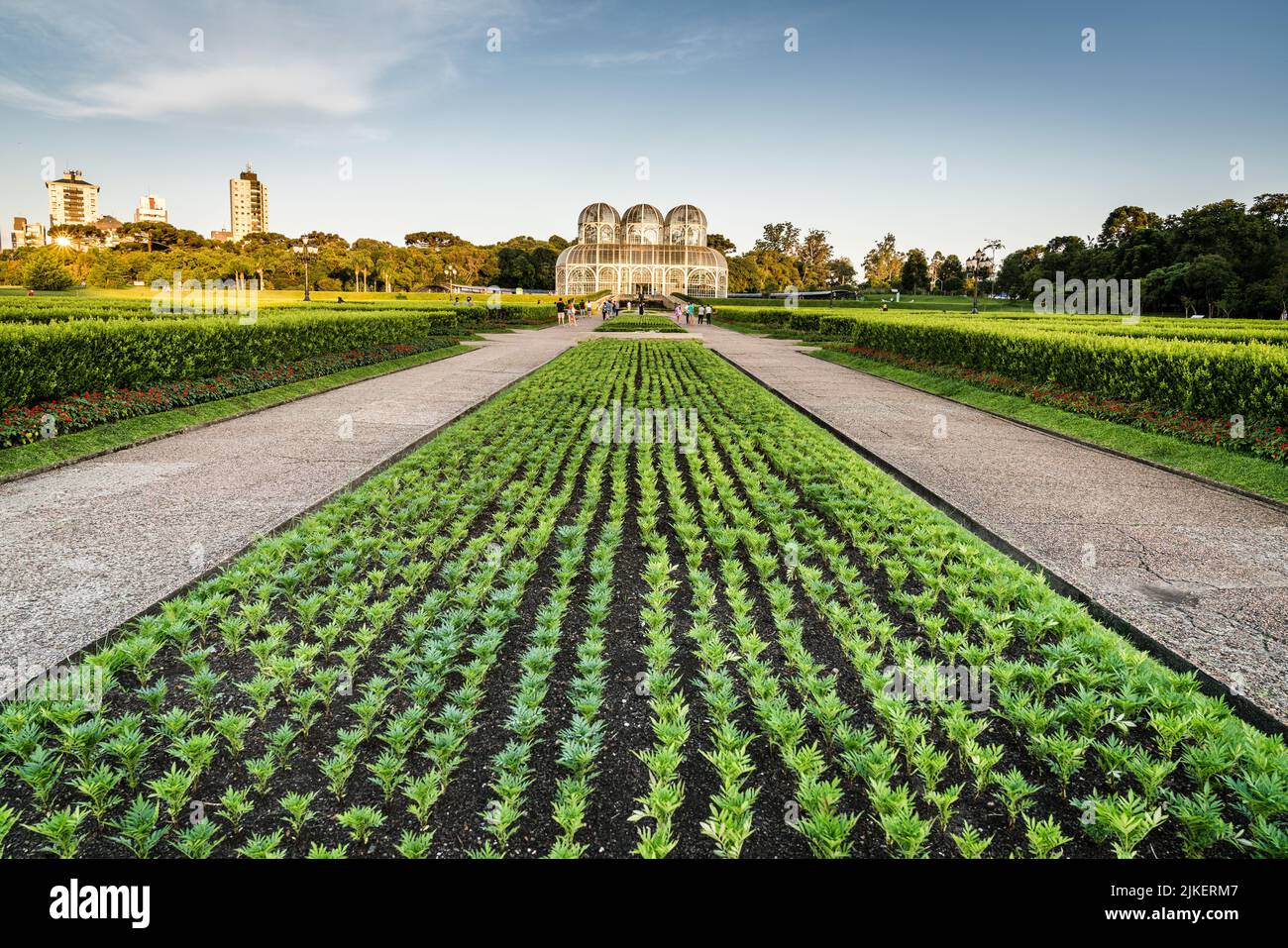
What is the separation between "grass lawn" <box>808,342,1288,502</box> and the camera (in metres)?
8.23

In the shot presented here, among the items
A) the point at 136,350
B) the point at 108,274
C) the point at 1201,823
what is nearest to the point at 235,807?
the point at 1201,823

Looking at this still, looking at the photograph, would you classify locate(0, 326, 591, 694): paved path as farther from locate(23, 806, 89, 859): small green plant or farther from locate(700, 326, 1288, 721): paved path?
locate(700, 326, 1288, 721): paved path

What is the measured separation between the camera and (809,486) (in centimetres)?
775

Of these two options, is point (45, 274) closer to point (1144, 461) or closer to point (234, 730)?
point (234, 730)

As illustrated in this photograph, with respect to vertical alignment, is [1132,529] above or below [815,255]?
below

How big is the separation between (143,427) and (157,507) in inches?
167

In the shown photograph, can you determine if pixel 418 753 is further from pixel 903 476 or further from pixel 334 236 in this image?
pixel 334 236

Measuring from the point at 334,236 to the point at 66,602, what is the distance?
11099cm

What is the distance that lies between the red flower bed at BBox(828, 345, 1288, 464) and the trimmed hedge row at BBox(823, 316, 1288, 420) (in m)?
0.18

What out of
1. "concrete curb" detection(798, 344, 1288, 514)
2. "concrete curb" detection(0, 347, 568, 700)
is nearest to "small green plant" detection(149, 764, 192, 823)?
"concrete curb" detection(0, 347, 568, 700)

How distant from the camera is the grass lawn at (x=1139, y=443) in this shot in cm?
823

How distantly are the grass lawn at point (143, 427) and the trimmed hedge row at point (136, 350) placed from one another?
0.74 metres

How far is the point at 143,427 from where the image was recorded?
33.2ft

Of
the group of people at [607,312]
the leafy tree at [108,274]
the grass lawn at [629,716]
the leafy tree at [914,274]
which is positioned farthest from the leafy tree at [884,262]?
the grass lawn at [629,716]
